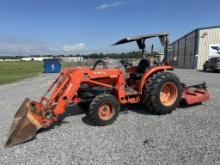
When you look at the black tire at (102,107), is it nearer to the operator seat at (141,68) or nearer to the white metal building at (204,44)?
the operator seat at (141,68)

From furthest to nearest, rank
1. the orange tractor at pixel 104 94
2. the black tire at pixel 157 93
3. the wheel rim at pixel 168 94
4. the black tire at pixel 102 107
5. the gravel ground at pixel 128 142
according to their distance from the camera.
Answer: the wheel rim at pixel 168 94 → the black tire at pixel 157 93 → the black tire at pixel 102 107 → the orange tractor at pixel 104 94 → the gravel ground at pixel 128 142

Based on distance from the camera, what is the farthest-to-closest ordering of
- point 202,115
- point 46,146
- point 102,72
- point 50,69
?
point 50,69, point 202,115, point 102,72, point 46,146

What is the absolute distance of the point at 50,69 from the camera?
2884cm

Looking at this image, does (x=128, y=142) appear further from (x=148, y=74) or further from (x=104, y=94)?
(x=148, y=74)

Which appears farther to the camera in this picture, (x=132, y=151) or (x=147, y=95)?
(x=147, y=95)

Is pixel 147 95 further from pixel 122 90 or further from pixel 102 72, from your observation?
pixel 102 72

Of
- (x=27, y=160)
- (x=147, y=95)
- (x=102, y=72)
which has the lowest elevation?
(x=27, y=160)

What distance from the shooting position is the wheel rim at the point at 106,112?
5.89 meters

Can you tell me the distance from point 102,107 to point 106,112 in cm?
23

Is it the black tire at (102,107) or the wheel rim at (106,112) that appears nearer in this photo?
the black tire at (102,107)

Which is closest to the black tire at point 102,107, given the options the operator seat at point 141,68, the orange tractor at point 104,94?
the orange tractor at point 104,94

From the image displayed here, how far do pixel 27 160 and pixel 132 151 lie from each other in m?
1.83

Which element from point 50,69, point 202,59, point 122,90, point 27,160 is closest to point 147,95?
point 122,90

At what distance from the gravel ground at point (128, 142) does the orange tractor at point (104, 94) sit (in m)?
0.30
